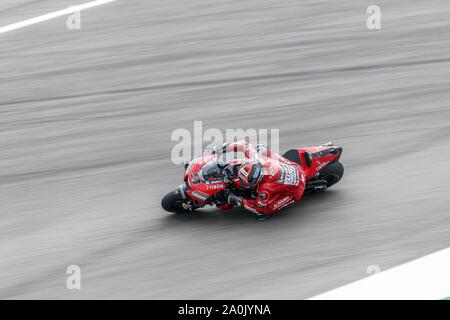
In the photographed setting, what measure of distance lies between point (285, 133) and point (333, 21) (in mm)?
4420

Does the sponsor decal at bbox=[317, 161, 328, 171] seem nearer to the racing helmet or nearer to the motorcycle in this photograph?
the motorcycle

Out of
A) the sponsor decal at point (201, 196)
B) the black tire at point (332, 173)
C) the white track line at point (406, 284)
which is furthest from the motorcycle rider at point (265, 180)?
the white track line at point (406, 284)

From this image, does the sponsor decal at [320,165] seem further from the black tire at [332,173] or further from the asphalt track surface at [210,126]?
the asphalt track surface at [210,126]

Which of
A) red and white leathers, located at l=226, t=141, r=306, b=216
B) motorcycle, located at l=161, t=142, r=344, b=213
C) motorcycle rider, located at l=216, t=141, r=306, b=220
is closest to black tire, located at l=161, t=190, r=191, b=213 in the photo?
motorcycle, located at l=161, t=142, r=344, b=213

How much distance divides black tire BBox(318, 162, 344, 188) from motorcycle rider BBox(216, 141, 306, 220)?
448mm

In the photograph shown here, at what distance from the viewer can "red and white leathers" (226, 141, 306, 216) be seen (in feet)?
27.6

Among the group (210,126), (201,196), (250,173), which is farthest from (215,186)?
(210,126)

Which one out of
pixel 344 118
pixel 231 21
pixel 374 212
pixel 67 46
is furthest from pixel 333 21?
pixel 374 212

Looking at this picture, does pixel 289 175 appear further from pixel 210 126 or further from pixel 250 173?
pixel 210 126

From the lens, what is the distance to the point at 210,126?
11562 mm

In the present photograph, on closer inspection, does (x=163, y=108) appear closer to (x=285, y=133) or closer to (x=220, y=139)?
(x=220, y=139)

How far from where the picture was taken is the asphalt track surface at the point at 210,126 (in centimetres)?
818

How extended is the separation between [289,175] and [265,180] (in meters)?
0.30

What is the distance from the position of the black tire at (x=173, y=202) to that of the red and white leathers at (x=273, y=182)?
828mm
